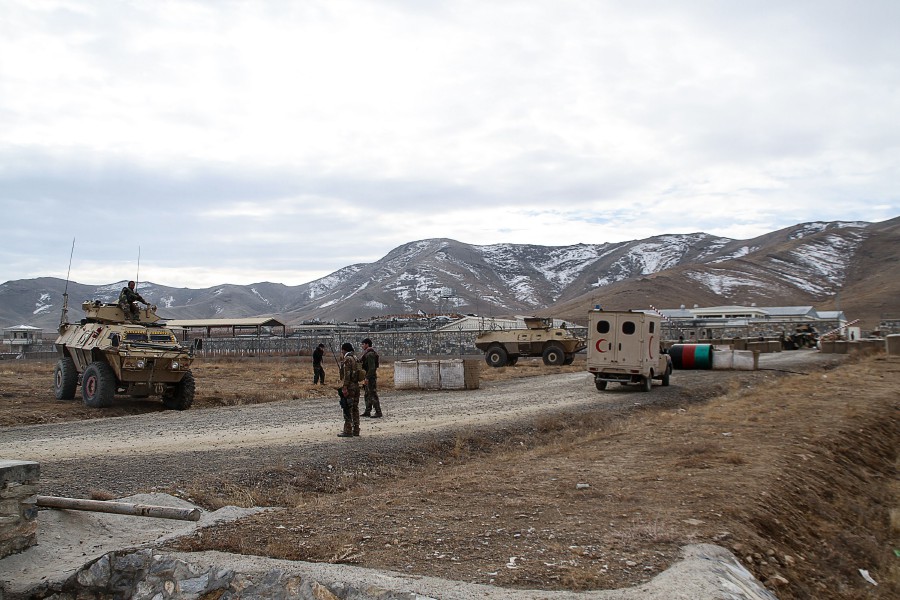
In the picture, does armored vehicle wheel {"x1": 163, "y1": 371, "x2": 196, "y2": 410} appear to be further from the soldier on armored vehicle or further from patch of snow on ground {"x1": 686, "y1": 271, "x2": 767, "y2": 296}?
patch of snow on ground {"x1": 686, "y1": 271, "x2": 767, "y2": 296}

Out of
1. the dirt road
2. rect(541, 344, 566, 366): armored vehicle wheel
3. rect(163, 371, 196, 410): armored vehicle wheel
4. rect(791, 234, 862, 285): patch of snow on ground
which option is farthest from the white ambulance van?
rect(791, 234, 862, 285): patch of snow on ground

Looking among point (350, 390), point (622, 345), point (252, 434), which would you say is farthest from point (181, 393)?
point (622, 345)

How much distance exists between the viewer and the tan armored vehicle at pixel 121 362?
17391 mm

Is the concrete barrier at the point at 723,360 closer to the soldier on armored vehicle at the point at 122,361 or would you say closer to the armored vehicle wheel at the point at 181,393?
the armored vehicle wheel at the point at 181,393

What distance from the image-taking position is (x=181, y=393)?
18469 millimetres

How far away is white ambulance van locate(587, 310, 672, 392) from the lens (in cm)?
2078

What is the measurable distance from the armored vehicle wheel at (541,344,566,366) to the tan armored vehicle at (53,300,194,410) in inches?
724

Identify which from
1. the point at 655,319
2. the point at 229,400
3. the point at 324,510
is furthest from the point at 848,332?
the point at 324,510

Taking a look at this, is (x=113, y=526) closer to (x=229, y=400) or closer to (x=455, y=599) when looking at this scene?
(x=455, y=599)

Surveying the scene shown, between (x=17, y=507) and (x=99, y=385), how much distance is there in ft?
40.0

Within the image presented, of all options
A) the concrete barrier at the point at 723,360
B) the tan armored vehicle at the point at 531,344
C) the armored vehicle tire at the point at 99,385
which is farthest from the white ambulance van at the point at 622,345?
the armored vehicle tire at the point at 99,385

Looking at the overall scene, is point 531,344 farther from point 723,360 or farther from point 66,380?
point 66,380

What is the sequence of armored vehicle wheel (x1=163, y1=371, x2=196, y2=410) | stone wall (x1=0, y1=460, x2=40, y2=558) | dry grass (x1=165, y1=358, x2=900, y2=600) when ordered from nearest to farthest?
dry grass (x1=165, y1=358, x2=900, y2=600), stone wall (x1=0, y1=460, x2=40, y2=558), armored vehicle wheel (x1=163, y1=371, x2=196, y2=410)

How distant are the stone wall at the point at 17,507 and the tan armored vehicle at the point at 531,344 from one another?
2819 cm
